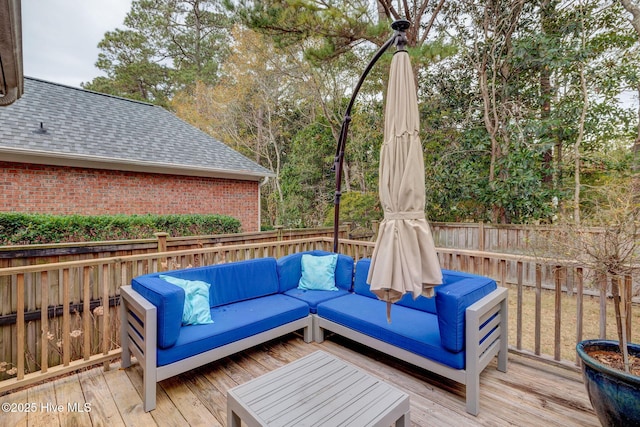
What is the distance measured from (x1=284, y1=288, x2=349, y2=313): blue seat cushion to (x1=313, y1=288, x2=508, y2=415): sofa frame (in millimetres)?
364

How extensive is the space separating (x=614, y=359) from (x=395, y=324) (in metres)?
1.56

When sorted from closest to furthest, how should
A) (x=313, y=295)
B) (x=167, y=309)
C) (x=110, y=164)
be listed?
1. (x=167, y=309)
2. (x=313, y=295)
3. (x=110, y=164)

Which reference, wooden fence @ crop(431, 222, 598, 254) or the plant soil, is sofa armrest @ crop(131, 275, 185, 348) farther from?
wooden fence @ crop(431, 222, 598, 254)

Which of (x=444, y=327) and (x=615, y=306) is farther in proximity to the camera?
(x=444, y=327)

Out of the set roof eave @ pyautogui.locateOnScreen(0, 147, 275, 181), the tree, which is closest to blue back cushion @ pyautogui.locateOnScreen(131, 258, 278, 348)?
roof eave @ pyautogui.locateOnScreen(0, 147, 275, 181)

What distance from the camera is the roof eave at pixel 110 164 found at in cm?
545

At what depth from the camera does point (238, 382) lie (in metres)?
2.70

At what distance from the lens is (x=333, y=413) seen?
1616 millimetres

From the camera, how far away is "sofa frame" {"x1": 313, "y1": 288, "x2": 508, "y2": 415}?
7.44 feet

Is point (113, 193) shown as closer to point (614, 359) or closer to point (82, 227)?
point (82, 227)

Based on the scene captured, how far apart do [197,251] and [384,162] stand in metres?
2.74

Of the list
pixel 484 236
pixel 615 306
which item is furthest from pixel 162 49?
pixel 615 306

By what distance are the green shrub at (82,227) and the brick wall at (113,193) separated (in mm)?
812

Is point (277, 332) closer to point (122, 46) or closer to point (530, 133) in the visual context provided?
point (530, 133)
